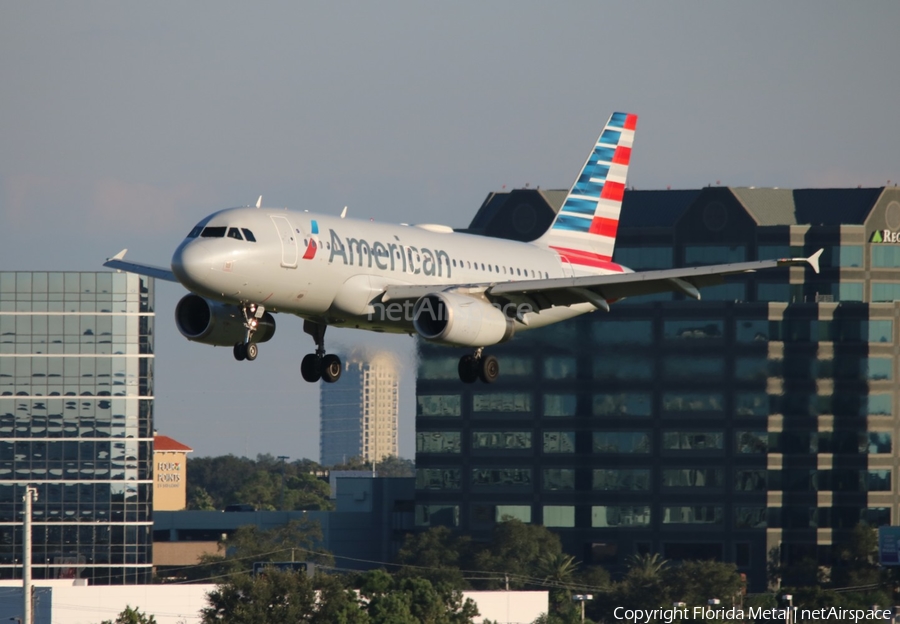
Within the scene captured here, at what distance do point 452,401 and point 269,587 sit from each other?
50537 millimetres

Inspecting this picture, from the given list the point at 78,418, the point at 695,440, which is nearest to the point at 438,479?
the point at 695,440

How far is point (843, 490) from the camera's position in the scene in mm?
133000

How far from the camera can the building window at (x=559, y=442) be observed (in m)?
137

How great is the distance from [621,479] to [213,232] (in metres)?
93.3

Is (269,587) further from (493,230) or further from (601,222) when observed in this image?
(493,230)

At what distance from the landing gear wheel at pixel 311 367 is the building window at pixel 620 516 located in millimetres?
85219

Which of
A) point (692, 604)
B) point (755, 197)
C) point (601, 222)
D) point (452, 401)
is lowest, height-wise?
point (692, 604)

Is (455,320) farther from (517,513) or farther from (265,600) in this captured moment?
(517,513)

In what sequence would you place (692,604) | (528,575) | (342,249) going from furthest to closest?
(528,575)
(692,604)
(342,249)

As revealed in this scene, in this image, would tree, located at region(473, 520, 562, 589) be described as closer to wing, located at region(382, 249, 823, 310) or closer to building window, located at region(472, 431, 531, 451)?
building window, located at region(472, 431, 531, 451)

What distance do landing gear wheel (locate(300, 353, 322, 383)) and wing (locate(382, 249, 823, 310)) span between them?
451 cm

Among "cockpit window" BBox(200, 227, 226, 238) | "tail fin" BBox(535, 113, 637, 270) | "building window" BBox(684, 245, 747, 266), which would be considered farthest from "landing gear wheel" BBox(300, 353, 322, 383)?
"building window" BBox(684, 245, 747, 266)

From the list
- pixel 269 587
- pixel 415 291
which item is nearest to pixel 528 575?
pixel 269 587

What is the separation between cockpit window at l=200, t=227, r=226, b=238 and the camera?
46.0 m
